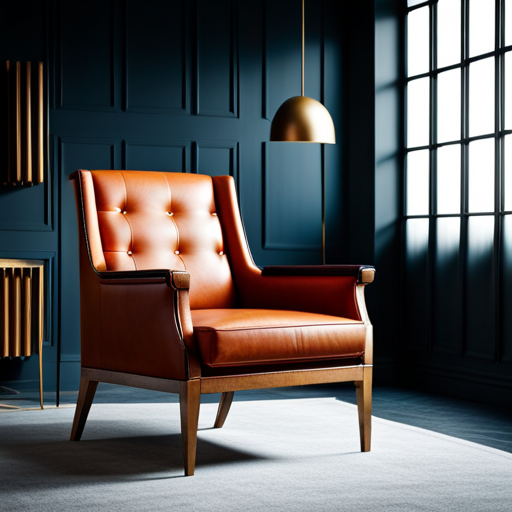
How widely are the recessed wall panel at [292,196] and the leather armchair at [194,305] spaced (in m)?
1.43

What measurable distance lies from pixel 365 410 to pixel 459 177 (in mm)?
1912

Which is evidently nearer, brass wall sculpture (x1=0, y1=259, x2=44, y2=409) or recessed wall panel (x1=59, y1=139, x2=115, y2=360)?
brass wall sculpture (x1=0, y1=259, x2=44, y2=409)

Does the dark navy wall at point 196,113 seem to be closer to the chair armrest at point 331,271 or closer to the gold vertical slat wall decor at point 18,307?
the gold vertical slat wall decor at point 18,307

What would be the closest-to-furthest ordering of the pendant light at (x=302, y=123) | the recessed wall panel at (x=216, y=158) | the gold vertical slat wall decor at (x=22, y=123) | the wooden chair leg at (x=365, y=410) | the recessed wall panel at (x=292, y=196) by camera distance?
the wooden chair leg at (x=365, y=410), the pendant light at (x=302, y=123), the gold vertical slat wall decor at (x=22, y=123), the recessed wall panel at (x=216, y=158), the recessed wall panel at (x=292, y=196)

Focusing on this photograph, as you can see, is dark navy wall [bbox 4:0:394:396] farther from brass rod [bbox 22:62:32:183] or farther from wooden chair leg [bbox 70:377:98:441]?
wooden chair leg [bbox 70:377:98:441]

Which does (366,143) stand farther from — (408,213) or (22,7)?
(22,7)

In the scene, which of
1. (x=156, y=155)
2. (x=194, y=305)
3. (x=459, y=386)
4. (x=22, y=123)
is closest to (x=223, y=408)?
(x=194, y=305)

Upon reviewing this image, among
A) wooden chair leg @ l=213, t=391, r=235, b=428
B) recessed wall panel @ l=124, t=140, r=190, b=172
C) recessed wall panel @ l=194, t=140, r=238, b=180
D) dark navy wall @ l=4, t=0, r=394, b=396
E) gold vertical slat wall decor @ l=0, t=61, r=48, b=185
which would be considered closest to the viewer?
wooden chair leg @ l=213, t=391, r=235, b=428

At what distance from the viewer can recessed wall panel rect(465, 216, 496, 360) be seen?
13.2ft

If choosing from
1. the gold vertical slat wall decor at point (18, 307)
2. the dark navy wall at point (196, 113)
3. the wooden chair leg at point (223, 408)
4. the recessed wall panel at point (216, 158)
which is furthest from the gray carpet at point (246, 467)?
the recessed wall panel at point (216, 158)

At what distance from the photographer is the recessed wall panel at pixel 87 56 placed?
4414mm

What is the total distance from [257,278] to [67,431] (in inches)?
36.5

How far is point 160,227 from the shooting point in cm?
312

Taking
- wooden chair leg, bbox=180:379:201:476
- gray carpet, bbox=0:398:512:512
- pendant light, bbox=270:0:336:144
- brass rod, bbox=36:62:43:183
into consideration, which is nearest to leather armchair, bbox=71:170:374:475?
wooden chair leg, bbox=180:379:201:476
